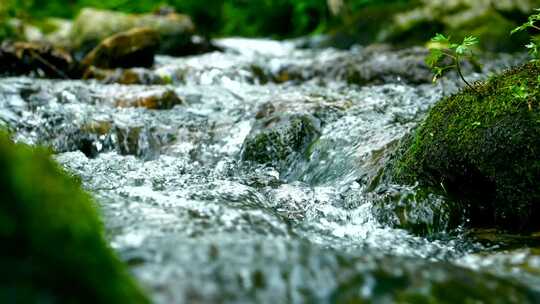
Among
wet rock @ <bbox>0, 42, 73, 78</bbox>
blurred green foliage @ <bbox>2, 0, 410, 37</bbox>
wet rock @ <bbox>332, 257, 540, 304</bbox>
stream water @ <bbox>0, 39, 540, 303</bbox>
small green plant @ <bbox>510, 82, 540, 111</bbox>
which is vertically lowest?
wet rock @ <bbox>332, 257, 540, 304</bbox>

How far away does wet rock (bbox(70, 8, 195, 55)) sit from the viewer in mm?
11766

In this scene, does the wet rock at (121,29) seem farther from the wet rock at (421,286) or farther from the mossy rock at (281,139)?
the wet rock at (421,286)

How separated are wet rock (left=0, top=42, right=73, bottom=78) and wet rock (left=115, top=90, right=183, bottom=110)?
2.61 metres

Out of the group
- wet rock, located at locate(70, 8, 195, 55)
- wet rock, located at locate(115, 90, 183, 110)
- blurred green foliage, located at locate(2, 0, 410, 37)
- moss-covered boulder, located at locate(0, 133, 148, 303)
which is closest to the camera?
moss-covered boulder, located at locate(0, 133, 148, 303)

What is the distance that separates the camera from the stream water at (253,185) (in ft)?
6.03

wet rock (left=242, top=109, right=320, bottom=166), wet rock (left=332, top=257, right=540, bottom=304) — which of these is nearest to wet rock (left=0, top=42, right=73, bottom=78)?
wet rock (left=242, top=109, right=320, bottom=166)

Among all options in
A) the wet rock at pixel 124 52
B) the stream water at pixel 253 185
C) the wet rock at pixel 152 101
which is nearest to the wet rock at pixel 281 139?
the stream water at pixel 253 185

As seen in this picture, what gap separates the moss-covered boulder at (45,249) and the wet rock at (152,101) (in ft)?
16.0

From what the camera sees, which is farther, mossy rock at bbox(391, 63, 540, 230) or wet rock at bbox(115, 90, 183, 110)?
wet rock at bbox(115, 90, 183, 110)

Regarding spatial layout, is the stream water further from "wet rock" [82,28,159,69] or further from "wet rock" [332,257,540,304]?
"wet rock" [82,28,159,69]

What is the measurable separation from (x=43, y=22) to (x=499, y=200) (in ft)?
44.7

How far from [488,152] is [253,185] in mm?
1666

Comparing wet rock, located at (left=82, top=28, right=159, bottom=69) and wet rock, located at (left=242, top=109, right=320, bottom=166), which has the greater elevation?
wet rock, located at (left=82, top=28, right=159, bottom=69)

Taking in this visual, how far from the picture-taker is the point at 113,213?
2512 mm
